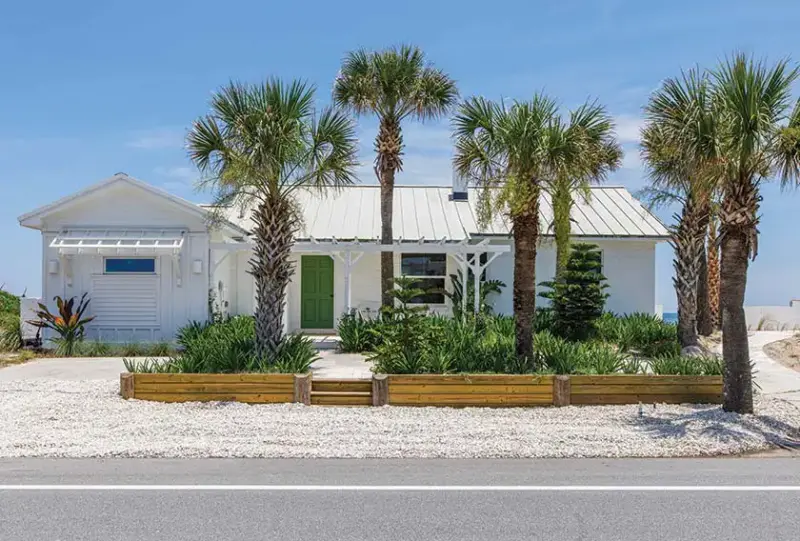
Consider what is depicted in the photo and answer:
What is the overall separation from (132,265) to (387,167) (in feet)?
20.9

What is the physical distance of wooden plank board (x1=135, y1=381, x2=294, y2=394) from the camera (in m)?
9.99

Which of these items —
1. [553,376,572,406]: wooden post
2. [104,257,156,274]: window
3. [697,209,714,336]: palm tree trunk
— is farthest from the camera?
[697,209,714,336]: palm tree trunk

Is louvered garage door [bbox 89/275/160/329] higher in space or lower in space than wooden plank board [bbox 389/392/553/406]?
higher

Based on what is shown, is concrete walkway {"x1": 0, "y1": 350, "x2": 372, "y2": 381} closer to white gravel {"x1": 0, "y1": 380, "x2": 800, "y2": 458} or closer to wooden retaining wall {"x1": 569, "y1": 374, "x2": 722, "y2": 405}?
white gravel {"x1": 0, "y1": 380, "x2": 800, "y2": 458}

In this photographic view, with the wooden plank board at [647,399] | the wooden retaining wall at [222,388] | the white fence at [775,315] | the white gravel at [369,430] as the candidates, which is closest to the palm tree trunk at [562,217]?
the wooden plank board at [647,399]

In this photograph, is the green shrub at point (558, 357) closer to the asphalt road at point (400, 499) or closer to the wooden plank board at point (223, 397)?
the asphalt road at point (400, 499)

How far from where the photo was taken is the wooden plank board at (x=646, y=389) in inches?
391

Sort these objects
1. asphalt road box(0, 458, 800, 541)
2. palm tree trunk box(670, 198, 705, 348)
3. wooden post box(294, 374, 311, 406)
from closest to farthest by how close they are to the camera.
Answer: asphalt road box(0, 458, 800, 541)
wooden post box(294, 374, 311, 406)
palm tree trunk box(670, 198, 705, 348)

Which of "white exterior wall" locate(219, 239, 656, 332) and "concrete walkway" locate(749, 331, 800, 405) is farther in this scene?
"white exterior wall" locate(219, 239, 656, 332)

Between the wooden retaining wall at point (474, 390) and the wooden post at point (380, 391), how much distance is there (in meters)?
0.05

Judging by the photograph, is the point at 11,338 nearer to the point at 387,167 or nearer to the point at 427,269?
the point at 387,167

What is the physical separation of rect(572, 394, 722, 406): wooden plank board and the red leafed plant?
11165 mm

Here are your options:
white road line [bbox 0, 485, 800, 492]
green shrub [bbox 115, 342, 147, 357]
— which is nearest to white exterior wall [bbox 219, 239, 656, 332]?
green shrub [bbox 115, 342, 147, 357]

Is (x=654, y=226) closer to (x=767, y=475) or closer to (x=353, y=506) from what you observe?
(x=767, y=475)
